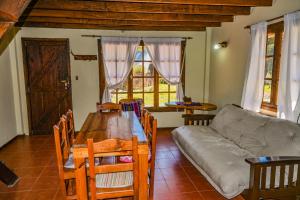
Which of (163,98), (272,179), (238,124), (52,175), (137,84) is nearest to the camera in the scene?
(272,179)

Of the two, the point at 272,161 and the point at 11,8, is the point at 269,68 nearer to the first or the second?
the point at 272,161

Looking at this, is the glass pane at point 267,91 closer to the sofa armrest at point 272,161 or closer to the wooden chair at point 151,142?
the sofa armrest at point 272,161

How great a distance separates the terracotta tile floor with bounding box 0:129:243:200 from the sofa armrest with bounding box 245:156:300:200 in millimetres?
552

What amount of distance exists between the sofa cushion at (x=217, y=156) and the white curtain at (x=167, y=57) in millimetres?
1638

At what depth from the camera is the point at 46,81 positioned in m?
4.63

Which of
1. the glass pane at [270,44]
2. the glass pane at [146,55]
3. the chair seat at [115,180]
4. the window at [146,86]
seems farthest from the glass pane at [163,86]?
the chair seat at [115,180]

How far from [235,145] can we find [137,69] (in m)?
2.74

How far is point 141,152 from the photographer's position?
182 centimetres

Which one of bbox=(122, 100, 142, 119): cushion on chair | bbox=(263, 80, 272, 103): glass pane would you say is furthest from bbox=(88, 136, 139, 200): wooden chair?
bbox=(263, 80, 272, 103): glass pane

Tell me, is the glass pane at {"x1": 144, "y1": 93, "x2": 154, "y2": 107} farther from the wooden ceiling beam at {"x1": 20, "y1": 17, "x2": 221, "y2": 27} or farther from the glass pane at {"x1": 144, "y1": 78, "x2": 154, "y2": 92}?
the wooden ceiling beam at {"x1": 20, "y1": 17, "x2": 221, "y2": 27}

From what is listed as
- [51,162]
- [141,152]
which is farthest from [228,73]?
Answer: [51,162]

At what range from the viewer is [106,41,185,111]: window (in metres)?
4.82

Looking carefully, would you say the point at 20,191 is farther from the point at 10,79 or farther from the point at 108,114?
the point at 10,79

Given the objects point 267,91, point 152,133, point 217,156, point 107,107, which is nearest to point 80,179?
point 152,133
